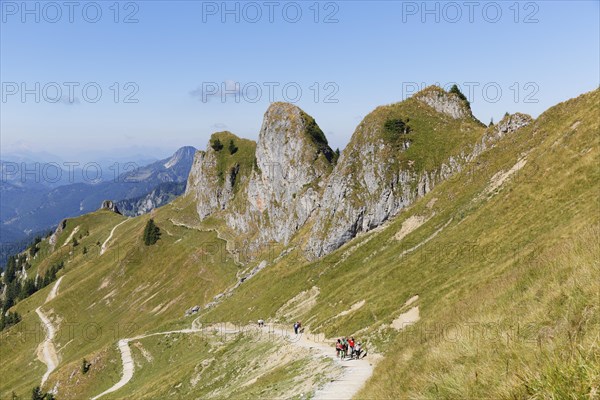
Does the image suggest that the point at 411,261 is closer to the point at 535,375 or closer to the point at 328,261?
the point at 328,261

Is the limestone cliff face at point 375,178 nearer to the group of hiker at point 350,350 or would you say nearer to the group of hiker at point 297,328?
the group of hiker at point 297,328

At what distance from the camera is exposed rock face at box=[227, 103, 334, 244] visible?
458 ft

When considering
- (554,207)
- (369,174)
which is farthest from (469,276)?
(369,174)

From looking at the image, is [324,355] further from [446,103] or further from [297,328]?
[446,103]

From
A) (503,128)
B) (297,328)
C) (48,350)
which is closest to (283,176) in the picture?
(503,128)

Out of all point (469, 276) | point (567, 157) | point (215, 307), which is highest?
point (567, 157)

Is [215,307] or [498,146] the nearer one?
[498,146]

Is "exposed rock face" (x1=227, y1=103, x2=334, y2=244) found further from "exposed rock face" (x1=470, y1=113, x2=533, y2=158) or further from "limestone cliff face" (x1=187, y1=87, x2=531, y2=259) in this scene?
"exposed rock face" (x1=470, y1=113, x2=533, y2=158)

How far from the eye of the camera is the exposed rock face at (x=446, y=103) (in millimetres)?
117438

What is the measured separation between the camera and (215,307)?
110 meters

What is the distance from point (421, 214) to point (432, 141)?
110ft

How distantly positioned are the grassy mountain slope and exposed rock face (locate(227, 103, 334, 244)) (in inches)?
637

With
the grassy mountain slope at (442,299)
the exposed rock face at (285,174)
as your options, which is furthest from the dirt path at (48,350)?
the exposed rock face at (285,174)

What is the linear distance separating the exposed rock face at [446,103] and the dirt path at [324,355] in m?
82.6
